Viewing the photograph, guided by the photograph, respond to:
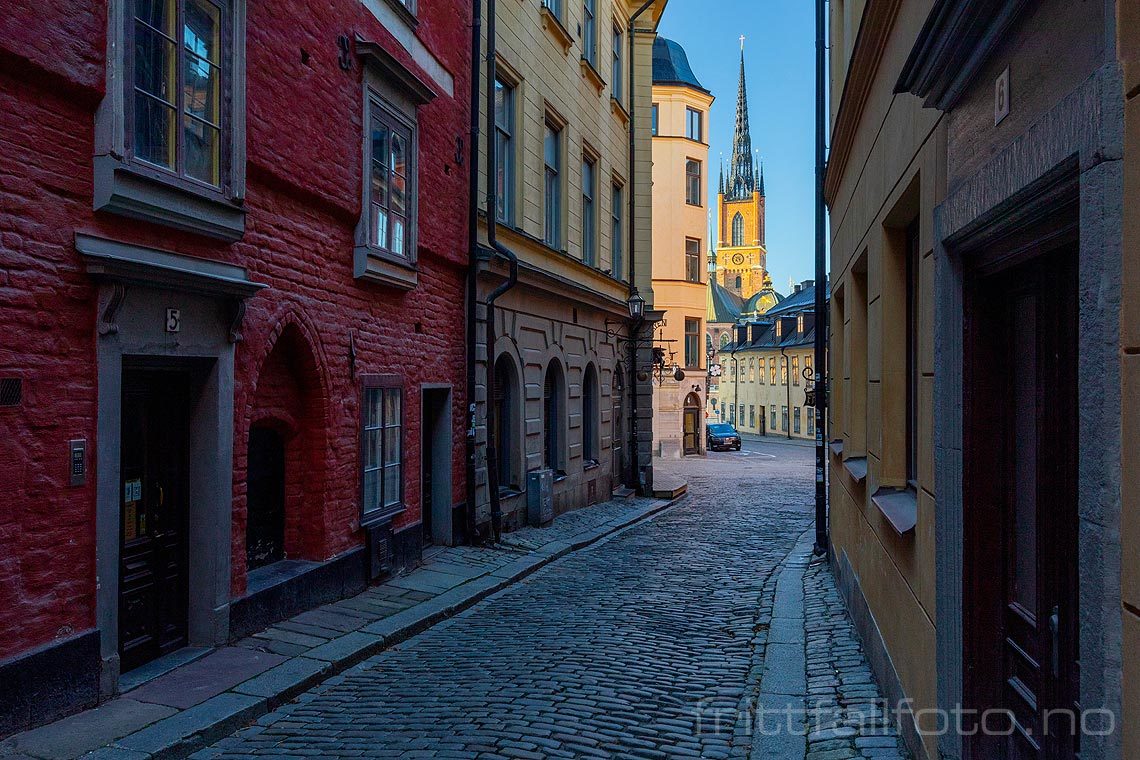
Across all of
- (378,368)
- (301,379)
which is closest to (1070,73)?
(301,379)

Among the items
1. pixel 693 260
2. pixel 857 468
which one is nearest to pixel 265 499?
pixel 857 468

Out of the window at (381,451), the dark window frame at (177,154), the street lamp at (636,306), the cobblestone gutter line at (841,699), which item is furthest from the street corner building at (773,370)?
the dark window frame at (177,154)

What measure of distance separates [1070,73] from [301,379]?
24.9 ft

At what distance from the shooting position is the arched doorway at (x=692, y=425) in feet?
144

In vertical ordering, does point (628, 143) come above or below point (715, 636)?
above

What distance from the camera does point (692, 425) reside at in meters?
44.3

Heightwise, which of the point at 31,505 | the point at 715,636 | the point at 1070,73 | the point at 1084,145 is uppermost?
the point at 1070,73

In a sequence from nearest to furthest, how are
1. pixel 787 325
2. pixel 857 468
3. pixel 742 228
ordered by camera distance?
pixel 857 468 → pixel 787 325 → pixel 742 228

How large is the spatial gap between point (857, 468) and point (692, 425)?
3652 cm

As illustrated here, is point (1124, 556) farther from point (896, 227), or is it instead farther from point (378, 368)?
point (378, 368)

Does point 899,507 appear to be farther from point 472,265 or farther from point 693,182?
point 693,182

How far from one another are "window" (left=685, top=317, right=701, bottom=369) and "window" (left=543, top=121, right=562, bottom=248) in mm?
24926

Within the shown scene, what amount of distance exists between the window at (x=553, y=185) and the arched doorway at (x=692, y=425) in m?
26.9

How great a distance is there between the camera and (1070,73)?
9.40 ft
